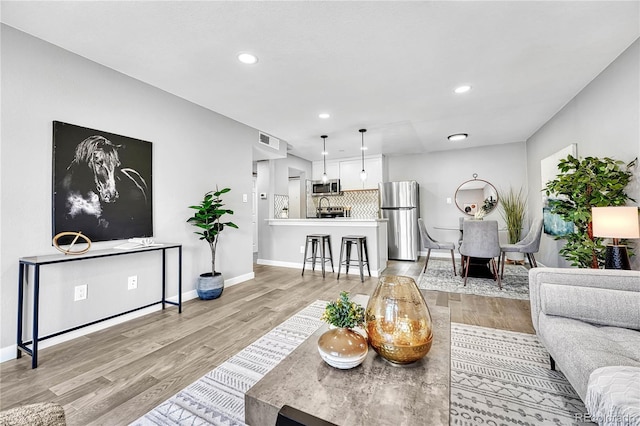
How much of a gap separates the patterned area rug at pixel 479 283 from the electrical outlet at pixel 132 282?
3418 millimetres

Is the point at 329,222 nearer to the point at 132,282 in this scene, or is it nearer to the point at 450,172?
the point at 132,282

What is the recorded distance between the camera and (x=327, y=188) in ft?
22.1

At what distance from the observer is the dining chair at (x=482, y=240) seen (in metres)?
3.60

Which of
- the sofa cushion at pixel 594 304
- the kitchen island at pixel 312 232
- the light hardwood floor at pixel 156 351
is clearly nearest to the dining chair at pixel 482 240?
the light hardwood floor at pixel 156 351

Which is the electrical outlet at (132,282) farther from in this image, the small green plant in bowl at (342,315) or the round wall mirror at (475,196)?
the round wall mirror at (475,196)

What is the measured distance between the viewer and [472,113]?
3.88 m

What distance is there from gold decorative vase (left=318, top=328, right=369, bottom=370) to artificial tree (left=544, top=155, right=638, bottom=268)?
2579 millimetres

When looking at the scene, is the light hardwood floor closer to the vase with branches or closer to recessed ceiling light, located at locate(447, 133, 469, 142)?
the vase with branches

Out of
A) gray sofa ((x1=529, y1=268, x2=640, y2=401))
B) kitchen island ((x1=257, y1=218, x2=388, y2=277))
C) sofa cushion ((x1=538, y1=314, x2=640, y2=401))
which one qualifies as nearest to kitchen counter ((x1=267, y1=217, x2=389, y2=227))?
kitchen island ((x1=257, y1=218, x2=388, y2=277))

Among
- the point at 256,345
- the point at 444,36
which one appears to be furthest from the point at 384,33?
the point at 256,345

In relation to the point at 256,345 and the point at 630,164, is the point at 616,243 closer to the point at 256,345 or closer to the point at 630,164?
the point at 630,164

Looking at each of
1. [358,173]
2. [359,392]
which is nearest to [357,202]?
[358,173]

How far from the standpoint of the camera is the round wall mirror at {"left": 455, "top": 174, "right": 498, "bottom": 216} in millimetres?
5812

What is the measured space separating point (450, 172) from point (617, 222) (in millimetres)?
4410
